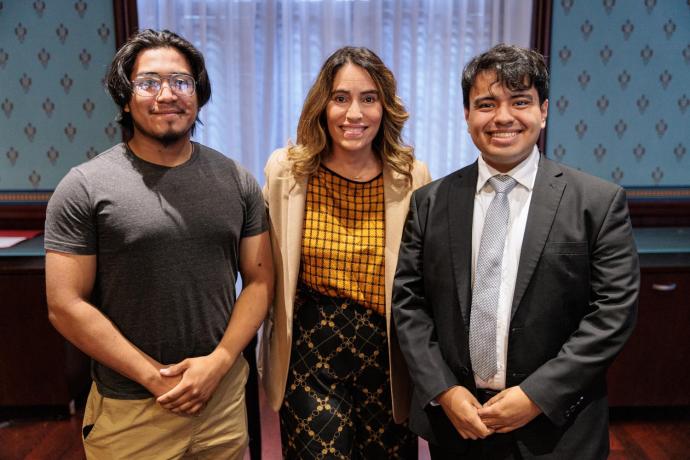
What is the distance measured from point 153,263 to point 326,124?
2.20ft

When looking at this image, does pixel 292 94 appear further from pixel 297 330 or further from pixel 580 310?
pixel 580 310

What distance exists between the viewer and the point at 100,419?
5.24ft

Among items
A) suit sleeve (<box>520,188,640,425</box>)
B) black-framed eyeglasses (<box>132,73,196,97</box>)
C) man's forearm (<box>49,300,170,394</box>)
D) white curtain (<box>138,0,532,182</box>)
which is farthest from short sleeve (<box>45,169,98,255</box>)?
white curtain (<box>138,0,532,182</box>)

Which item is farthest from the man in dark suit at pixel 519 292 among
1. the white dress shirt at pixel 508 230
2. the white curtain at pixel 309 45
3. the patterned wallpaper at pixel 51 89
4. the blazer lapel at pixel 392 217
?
the patterned wallpaper at pixel 51 89

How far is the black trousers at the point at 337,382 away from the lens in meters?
1.75

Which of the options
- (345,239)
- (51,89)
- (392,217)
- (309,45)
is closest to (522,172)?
(392,217)

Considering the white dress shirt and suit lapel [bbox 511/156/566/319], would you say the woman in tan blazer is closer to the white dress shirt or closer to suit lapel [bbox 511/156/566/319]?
the white dress shirt

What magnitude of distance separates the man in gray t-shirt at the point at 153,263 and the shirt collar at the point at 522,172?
0.60 meters

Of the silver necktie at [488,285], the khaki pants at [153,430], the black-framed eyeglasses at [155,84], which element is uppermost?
the black-framed eyeglasses at [155,84]

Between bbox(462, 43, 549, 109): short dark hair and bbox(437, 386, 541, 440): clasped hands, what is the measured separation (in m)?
0.71

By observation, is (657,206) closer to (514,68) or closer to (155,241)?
(514,68)

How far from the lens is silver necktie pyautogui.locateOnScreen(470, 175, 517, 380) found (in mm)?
1486

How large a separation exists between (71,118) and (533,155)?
96.4 inches

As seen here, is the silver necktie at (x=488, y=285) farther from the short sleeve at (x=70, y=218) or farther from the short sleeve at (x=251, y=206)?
the short sleeve at (x=70, y=218)
